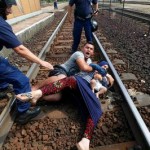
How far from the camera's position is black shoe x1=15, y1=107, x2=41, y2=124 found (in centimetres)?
373

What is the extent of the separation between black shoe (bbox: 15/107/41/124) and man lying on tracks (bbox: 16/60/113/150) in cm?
15

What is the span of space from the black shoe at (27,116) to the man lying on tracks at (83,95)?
0.15 m

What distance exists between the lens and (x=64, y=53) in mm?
7582

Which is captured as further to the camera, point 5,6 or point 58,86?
point 58,86

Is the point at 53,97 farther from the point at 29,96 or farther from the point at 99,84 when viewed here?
the point at 99,84

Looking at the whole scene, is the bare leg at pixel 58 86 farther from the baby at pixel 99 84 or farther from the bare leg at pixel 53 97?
the baby at pixel 99 84

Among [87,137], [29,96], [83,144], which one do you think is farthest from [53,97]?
[83,144]

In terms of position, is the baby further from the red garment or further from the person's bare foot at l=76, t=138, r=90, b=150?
the person's bare foot at l=76, t=138, r=90, b=150

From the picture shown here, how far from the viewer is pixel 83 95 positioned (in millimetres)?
3783

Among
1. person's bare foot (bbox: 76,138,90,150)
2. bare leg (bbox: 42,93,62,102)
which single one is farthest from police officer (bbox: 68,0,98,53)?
person's bare foot (bbox: 76,138,90,150)

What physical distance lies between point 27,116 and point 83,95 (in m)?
0.85

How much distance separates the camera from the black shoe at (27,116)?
373 cm

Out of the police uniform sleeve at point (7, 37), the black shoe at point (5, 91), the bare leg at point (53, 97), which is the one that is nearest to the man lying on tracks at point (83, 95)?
the bare leg at point (53, 97)

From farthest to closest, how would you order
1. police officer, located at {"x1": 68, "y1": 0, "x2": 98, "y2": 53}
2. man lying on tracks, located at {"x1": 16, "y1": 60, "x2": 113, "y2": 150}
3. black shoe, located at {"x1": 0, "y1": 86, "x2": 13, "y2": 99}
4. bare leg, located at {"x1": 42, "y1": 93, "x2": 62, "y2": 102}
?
police officer, located at {"x1": 68, "y1": 0, "x2": 98, "y2": 53} < black shoe, located at {"x1": 0, "y1": 86, "x2": 13, "y2": 99} < bare leg, located at {"x1": 42, "y1": 93, "x2": 62, "y2": 102} < man lying on tracks, located at {"x1": 16, "y1": 60, "x2": 113, "y2": 150}
